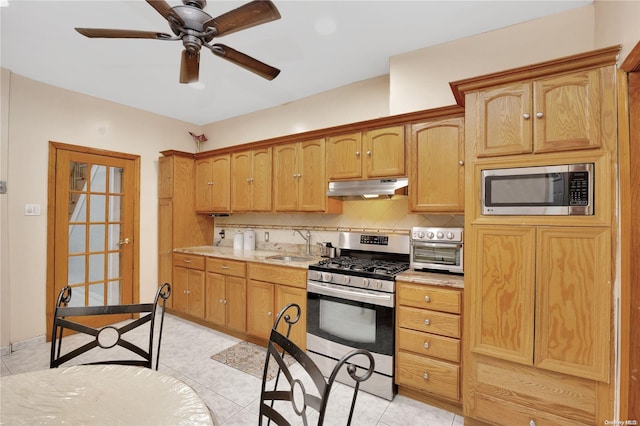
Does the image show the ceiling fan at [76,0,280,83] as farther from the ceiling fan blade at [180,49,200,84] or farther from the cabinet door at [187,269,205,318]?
the cabinet door at [187,269,205,318]

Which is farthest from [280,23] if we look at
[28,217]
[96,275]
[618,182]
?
[96,275]

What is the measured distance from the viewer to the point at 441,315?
211 centimetres

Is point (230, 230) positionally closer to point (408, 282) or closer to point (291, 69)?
point (291, 69)

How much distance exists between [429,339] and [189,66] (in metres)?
2.45

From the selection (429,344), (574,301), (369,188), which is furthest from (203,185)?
(574,301)

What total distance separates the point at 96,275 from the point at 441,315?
12.5 feet

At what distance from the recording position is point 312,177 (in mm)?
3139

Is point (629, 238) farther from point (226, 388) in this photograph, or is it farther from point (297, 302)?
point (226, 388)

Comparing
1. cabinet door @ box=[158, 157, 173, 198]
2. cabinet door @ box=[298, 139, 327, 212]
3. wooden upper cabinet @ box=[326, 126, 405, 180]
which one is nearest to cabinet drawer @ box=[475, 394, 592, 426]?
wooden upper cabinet @ box=[326, 126, 405, 180]

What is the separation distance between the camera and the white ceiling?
2.11m

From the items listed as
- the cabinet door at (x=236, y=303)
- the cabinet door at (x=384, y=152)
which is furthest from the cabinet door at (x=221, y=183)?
the cabinet door at (x=384, y=152)

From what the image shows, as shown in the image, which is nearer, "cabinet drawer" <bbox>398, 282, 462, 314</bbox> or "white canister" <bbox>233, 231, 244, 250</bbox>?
"cabinet drawer" <bbox>398, 282, 462, 314</bbox>

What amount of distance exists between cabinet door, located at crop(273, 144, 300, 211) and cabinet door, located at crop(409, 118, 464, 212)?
1281 millimetres

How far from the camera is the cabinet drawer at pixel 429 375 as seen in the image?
81.2 inches
